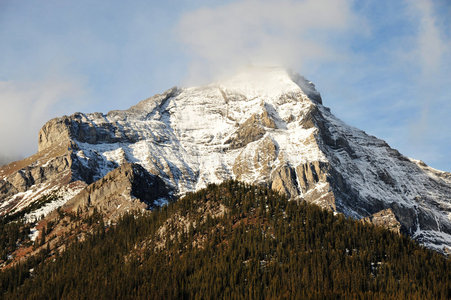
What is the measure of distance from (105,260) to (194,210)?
1461 inches

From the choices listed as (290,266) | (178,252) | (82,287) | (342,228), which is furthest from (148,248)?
(342,228)

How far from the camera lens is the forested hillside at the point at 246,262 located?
150000 millimetres

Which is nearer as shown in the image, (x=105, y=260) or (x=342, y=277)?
(x=342, y=277)

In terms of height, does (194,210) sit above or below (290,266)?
above

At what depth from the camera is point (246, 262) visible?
16112cm

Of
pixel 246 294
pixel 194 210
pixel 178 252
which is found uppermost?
pixel 194 210

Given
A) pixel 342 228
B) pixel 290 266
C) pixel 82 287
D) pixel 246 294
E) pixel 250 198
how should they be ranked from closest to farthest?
pixel 246 294 → pixel 290 266 → pixel 82 287 → pixel 342 228 → pixel 250 198

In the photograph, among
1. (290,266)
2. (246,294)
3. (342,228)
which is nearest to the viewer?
(246,294)

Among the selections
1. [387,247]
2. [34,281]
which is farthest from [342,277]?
[34,281]

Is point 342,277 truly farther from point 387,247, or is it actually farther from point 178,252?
point 178,252

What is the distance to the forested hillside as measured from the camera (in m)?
150

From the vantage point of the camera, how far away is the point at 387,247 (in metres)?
170

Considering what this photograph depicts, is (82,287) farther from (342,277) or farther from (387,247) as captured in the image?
(387,247)

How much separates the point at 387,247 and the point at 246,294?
54.1 m
